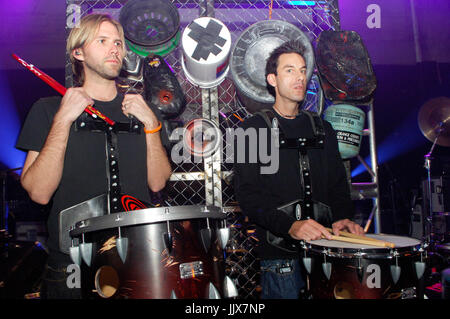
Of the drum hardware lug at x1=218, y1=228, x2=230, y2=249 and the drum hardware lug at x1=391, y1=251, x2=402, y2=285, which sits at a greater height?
the drum hardware lug at x1=218, y1=228, x2=230, y2=249

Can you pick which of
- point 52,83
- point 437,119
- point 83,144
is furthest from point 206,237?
point 437,119

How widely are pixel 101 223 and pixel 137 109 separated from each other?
0.83 m

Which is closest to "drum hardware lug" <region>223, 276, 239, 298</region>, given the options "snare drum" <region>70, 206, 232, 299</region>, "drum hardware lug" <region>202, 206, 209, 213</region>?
"snare drum" <region>70, 206, 232, 299</region>

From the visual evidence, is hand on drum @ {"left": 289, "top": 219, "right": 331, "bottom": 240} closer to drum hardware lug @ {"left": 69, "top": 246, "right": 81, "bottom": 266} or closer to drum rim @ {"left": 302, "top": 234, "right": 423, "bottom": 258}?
drum rim @ {"left": 302, "top": 234, "right": 423, "bottom": 258}

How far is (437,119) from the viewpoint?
6934 millimetres

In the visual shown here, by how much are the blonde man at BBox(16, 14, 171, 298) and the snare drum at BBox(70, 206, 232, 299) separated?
50cm

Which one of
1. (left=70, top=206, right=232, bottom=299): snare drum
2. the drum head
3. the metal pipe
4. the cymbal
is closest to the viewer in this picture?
(left=70, top=206, right=232, bottom=299): snare drum

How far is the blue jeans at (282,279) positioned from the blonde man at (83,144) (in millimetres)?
883

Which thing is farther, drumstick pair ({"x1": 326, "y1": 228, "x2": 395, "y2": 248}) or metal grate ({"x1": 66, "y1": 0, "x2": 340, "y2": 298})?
metal grate ({"x1": 66, "y1": 0, "x2": 340, "y2": 298})

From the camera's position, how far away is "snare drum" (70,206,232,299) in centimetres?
136

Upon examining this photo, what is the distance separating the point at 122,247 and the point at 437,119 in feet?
24.1

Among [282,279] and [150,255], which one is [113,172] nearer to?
[150,255]

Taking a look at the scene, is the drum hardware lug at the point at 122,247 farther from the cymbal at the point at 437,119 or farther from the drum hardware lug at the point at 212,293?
the cymbal at the point at 437,119
